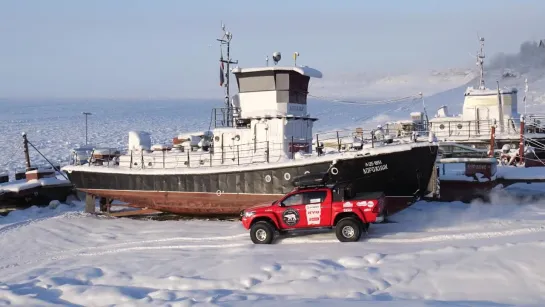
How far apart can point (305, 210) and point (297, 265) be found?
2.96 metres

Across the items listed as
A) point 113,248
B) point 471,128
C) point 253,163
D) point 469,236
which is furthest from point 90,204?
point 471,128

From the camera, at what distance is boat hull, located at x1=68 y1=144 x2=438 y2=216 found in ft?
56.1

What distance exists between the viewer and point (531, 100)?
80.1 m

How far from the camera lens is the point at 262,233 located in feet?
49.6

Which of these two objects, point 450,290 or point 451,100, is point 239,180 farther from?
point 451,100

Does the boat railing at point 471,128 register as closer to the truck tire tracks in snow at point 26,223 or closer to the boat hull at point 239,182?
the boat hull at point 239,182

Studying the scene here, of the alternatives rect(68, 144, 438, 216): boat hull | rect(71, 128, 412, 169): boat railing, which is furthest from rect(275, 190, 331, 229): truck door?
rect(71, 128, 412, 169): boat railing

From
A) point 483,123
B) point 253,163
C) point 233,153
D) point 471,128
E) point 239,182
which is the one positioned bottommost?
point 239,182

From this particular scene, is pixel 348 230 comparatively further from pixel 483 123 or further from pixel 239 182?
pixel 483 123

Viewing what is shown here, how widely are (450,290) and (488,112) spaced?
27001 mm

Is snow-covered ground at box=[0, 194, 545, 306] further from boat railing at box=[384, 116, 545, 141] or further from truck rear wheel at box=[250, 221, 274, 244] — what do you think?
boat railing at box=[384, 116, 545, 141]

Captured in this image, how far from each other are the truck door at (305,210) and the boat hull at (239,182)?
2642 mm

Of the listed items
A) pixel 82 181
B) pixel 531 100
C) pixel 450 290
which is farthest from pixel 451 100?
pixel 450 290

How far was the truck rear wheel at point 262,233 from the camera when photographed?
1506 cm
